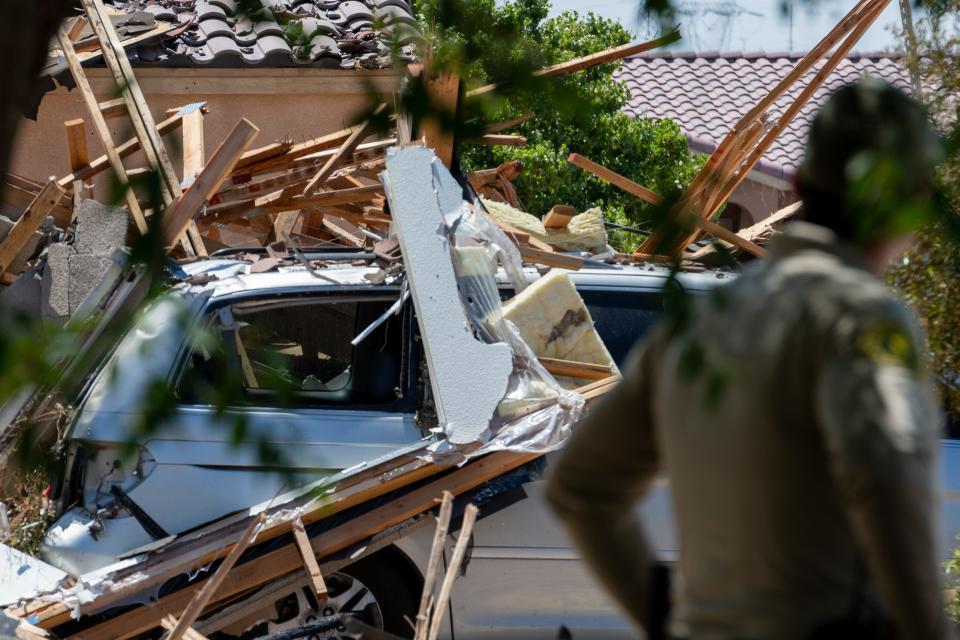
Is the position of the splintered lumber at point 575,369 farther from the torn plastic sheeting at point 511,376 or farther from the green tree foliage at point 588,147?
the green tree foliage at point 588,147

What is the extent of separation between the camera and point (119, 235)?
636 centimetres

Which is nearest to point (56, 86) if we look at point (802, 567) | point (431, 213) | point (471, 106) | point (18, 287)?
point (18, 287)

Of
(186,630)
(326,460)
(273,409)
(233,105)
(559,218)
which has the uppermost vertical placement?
(233,105)

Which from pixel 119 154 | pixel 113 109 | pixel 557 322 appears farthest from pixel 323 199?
pixel 557 322

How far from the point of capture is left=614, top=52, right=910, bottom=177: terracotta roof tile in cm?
1672

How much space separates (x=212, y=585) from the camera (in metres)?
4.93

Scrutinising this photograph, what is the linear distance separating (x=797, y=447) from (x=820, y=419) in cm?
8

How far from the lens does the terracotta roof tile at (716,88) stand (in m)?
16.7

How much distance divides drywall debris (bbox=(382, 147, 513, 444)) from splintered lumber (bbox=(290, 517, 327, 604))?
72cm

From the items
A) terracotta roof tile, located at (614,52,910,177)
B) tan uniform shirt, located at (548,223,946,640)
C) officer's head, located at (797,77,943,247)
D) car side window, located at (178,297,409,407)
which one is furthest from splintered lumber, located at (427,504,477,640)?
terracotta roof tile, located at (614,52,910,177)

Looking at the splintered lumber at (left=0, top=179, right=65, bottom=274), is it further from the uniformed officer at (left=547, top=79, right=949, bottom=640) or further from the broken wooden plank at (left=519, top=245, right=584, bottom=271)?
the uniformed officer at (left=547, top=79, right=949, bottom=640)

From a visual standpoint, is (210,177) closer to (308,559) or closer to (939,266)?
(308,559)

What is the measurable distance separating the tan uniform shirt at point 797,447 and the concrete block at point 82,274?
196 inches

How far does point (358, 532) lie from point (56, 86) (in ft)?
23.2
